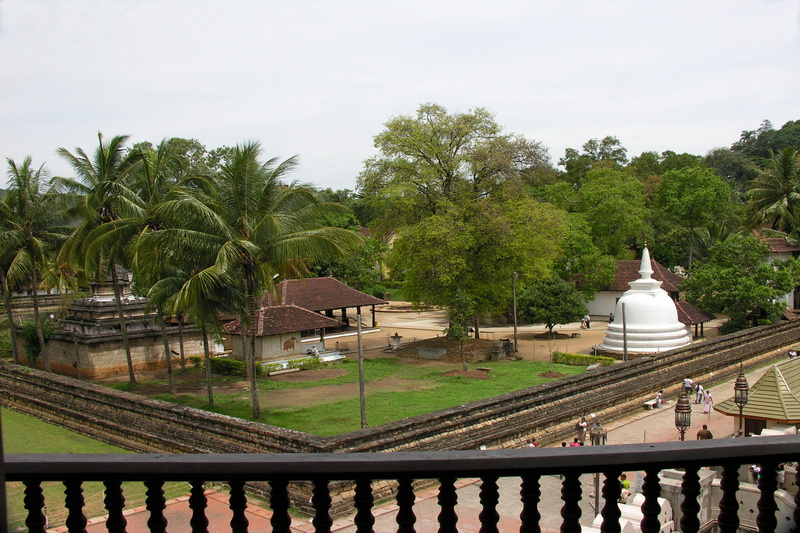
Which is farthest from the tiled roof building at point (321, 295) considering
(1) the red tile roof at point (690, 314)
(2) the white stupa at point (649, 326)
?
(1) the red tile roof at point (690, 314)

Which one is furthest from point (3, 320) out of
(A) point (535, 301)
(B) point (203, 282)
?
(A) point (535, 301)

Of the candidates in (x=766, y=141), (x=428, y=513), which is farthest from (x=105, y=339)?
(x=766, y=141)

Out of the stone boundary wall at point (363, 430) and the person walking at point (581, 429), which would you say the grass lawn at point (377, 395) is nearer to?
the stone boundary wall at point (363, 430)

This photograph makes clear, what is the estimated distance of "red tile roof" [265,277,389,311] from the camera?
2948cm

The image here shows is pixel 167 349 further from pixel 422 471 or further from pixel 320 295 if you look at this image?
pixel 422 471

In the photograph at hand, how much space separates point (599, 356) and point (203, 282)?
1580 centimetres

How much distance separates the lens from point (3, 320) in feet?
97.8

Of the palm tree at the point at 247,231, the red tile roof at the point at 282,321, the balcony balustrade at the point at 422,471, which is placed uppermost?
the palm tree at the point at 247,231

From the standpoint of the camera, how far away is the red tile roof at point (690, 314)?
27.1m

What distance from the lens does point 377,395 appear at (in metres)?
19.4

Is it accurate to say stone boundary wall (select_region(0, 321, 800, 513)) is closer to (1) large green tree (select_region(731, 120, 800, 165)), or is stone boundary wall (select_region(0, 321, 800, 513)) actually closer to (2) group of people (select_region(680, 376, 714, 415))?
(2) group of people (select_region(680, 376, 714, 415))

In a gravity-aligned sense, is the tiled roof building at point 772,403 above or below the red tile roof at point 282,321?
below

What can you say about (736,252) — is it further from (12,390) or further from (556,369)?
(12,390)

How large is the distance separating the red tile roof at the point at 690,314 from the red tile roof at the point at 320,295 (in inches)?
534
